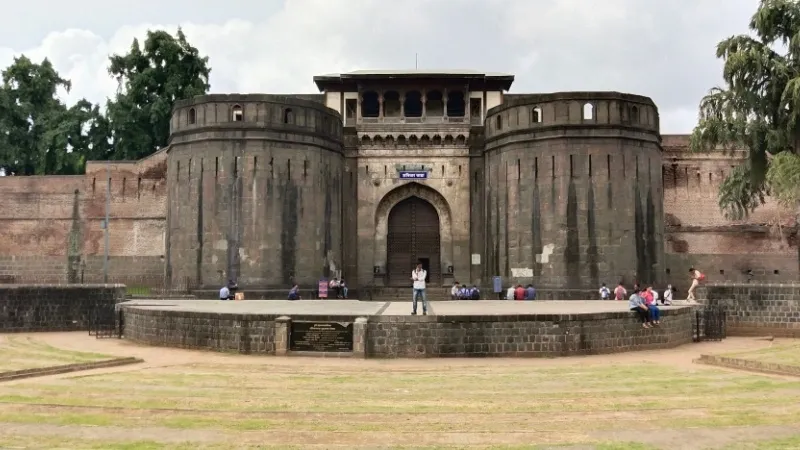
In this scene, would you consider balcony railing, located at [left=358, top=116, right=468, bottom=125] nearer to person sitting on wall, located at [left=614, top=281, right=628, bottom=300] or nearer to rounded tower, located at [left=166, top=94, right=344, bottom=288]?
rounded tower, located at [left=166, top=94, right=344, bottom=288]

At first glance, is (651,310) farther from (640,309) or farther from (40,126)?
(40,126)

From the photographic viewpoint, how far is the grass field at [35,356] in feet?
40.8

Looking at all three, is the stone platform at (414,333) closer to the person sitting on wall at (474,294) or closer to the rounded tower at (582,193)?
the rounded tower at (582,193)

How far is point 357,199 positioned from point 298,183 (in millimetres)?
4239

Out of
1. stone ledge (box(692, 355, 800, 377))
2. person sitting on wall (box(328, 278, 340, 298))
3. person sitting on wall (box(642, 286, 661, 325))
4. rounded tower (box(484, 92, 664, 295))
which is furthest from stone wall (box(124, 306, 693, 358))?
person sitting on wall (box(328, 278, 340, 298))

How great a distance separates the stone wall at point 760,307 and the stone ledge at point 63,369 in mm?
17070

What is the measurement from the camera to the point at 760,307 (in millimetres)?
21938

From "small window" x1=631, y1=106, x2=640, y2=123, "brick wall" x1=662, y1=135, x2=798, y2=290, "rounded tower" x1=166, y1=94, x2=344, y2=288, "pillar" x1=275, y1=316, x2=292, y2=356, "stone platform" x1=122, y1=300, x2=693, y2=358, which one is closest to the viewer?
"stone platform" x1=122, y1=300, x2=693, y2=358

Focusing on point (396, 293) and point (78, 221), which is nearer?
point (396, 293)

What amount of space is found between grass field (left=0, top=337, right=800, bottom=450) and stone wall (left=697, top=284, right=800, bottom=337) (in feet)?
32.4

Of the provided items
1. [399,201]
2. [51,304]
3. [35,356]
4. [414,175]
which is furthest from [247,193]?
[35,356]

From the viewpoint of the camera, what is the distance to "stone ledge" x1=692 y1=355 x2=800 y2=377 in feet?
40.6

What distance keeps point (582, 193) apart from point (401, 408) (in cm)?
2065

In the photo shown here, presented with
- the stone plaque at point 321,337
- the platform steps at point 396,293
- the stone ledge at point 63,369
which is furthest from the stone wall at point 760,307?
the stone ledge at point 63,369
